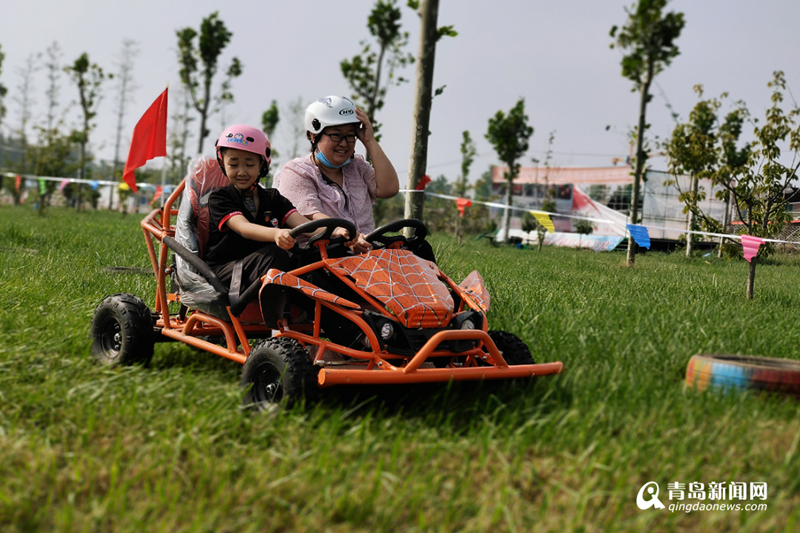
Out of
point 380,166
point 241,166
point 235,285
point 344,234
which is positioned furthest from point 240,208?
point 380,166

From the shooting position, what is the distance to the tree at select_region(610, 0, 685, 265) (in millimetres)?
14477

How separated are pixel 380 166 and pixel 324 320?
5.72ft

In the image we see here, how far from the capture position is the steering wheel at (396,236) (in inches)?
A: 167

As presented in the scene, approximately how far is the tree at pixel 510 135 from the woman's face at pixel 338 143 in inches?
1118

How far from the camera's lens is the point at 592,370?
3883mm

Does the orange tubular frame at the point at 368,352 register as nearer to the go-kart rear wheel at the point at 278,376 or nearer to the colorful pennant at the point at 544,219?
the go-kart rear wheel at the point at 278,376

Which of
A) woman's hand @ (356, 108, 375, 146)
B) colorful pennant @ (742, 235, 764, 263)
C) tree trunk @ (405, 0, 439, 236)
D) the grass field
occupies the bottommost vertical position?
the grass field

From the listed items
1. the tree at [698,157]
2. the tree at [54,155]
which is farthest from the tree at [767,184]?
the tree at [54,155]

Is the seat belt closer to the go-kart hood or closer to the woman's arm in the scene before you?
the go-kart hood

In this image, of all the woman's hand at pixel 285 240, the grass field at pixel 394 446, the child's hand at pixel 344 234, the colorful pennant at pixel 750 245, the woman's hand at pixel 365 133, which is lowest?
the grass field at pixel 394 446

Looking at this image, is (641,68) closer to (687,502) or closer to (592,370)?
(592,370)

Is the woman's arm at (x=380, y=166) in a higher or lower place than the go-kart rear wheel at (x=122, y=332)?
higher

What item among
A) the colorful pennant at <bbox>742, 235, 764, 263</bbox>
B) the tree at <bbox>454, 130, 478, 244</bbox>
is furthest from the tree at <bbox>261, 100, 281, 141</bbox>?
the colorful pennant at <bbox>742, 235, 764, 263</bbox>

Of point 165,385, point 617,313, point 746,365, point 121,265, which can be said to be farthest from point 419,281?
point 121,265
